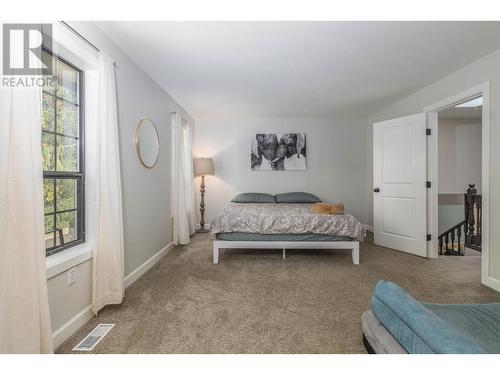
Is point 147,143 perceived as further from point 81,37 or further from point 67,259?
point 67,259

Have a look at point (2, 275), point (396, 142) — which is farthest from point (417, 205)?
point (2, 275)

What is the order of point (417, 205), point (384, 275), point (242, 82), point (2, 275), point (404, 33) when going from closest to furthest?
point (2, 275) → point (404, 33) → point (384, 275) → point (242, 82) → point (417, 205)

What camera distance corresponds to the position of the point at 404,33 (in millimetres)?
2029

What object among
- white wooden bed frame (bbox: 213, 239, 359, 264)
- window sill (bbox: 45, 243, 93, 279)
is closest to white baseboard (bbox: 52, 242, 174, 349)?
window sill (bbox: 45, 243, 93, 279)

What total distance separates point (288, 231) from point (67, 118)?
257 centimetres

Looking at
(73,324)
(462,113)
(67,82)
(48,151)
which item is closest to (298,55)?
(67,82)

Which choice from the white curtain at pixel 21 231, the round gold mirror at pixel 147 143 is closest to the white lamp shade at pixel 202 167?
the round gold mirror at pixel 147 143

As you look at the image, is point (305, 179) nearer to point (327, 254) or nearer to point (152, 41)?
point (327, 254)

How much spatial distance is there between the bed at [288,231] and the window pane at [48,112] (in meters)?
1.96

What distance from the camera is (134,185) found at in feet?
8.32

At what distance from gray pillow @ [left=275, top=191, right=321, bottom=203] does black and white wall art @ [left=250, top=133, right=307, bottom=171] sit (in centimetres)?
61

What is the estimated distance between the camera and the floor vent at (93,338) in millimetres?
1494

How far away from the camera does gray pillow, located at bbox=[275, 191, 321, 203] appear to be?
176 inches

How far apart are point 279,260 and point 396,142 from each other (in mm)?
2577
